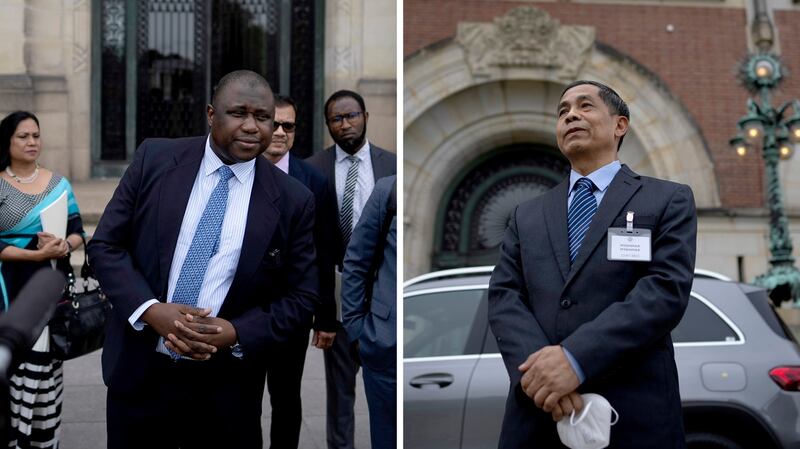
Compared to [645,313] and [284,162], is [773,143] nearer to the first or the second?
[284,162]

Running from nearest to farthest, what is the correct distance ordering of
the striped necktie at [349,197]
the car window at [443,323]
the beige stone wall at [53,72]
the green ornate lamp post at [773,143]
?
the striped necktie at [349,197]
the car window at [443,323]
the beige stone wall at [53,72]
the green ornate lamp post at [773,143]

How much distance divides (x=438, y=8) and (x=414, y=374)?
9.36 meters

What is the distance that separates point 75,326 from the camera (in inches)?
192

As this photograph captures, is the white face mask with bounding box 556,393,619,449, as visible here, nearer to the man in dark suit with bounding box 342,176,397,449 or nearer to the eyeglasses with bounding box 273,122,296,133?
the man in dark suit with bounding box 342,176,397,449

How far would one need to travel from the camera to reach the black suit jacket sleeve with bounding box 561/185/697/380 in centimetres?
307

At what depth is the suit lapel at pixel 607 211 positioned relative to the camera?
3227 mm

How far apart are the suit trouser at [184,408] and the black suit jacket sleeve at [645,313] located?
111cm

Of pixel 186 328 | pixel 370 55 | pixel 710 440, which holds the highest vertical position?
pixel 370 55

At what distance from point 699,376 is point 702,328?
0.98 feet

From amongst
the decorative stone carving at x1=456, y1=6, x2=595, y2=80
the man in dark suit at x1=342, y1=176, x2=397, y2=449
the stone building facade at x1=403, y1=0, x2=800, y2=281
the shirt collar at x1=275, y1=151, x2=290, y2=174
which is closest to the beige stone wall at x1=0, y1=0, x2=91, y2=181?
the shirt collar at x1=275, y1=151, x2=290, y2=174

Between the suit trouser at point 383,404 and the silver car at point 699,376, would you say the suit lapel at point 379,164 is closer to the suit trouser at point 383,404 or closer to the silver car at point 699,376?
the silver car at point 699,376

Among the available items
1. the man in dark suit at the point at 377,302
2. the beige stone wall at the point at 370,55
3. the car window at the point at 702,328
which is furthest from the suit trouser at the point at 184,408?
the beige stone wall at the point at 370,55

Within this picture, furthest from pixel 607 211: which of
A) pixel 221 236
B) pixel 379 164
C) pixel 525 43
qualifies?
pixel 525 43

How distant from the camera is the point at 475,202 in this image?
580 inches
